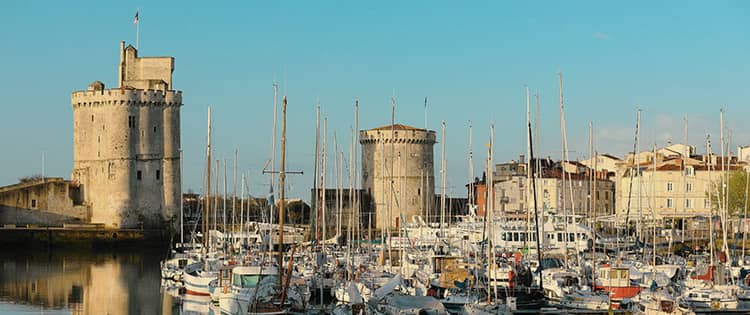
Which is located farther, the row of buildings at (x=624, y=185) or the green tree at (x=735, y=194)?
the row of buildings at (x=624, y=185)

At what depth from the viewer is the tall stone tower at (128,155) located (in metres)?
63.5

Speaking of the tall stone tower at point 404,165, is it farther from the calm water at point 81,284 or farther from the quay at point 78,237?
the calm water at point 81,284

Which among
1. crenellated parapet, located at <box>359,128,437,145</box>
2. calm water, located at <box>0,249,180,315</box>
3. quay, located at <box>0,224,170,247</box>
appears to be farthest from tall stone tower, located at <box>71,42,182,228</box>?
crenellated parapet, located at <box>359,128,437,145</box>

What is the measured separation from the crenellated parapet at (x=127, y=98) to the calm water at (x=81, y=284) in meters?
10.2

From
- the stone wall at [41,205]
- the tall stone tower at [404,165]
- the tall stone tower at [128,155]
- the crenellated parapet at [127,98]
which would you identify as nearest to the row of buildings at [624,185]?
the tall stone tower at [404,165]

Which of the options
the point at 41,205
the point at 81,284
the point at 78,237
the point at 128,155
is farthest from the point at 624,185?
the point at 81,284

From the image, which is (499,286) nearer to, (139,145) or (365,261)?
(365,261)

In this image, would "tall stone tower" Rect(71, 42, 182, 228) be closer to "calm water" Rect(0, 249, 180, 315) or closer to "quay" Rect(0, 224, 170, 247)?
"quay" Rect(0, 224, 170, 247)

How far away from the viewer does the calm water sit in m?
32.8

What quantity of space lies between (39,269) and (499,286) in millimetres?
22706

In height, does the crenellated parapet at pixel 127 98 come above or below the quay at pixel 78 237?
above

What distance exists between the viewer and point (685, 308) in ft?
79.5

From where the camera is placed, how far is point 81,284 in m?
39.6

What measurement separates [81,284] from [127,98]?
84.4ft
